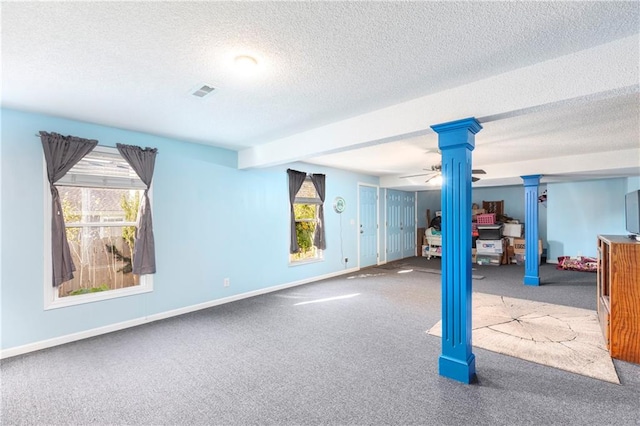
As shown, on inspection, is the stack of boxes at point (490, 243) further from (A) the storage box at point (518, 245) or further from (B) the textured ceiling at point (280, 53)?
(B) the textured ceiling at point (280, 53)

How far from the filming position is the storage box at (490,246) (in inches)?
303

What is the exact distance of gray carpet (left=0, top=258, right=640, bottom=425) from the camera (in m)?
2.03

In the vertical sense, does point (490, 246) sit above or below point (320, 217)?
below

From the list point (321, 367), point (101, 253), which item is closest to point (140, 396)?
point (321, 367)

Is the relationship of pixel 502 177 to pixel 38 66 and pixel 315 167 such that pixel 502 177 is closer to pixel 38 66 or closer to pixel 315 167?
pixel 315 167

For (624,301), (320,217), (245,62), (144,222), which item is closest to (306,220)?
(320,217)

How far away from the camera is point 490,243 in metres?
7.77

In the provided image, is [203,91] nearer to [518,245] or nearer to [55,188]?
[55,188]

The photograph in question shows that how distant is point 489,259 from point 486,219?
1031mm

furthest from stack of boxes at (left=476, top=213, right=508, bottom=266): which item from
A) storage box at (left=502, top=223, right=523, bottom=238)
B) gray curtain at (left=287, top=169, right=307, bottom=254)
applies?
gray curtain at (left=287, top=169, right=307, bottom=254)

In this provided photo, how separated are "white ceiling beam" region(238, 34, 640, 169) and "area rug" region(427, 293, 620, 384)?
2.17 metres

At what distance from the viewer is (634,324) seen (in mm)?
2754

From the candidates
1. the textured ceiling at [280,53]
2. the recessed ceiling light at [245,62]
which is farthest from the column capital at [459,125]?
the recessed ceiling light at [245,62]

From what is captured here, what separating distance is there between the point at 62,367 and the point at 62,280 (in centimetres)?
89
